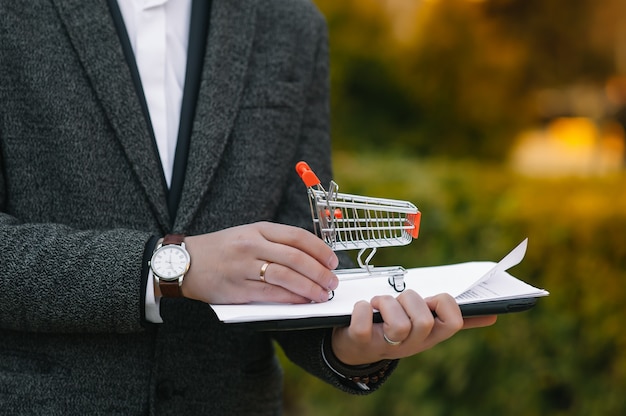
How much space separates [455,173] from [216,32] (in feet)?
8.34

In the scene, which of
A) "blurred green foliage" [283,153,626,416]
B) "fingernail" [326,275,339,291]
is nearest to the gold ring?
"fingernail" [326,275,339,291]

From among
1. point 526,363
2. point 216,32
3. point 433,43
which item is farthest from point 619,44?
point 216,32

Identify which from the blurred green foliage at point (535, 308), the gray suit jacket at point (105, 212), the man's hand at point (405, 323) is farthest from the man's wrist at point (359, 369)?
the blurred green foliage at point (535, 308)

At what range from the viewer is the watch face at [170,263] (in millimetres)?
1419

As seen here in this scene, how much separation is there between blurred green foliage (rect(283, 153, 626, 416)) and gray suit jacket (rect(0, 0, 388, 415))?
1.97m

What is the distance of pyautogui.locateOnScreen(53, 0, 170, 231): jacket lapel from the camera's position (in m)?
1.62

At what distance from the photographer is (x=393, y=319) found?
1.34 metres

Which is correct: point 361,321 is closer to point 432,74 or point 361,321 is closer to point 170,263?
point 170,263

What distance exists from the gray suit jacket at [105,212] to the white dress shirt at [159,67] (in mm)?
57

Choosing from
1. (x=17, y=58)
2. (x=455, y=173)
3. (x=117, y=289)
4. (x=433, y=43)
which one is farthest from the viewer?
(x=433, y=43)

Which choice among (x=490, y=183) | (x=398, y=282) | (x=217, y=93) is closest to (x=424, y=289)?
(x=398, y=282)

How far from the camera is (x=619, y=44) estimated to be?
623cm

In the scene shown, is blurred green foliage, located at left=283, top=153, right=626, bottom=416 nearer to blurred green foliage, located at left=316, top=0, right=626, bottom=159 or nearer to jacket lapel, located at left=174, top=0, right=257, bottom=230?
blurred green foliage, located at left=316, top=0, right=626, bottom=159

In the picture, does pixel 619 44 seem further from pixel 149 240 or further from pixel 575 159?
pixel 149 240
